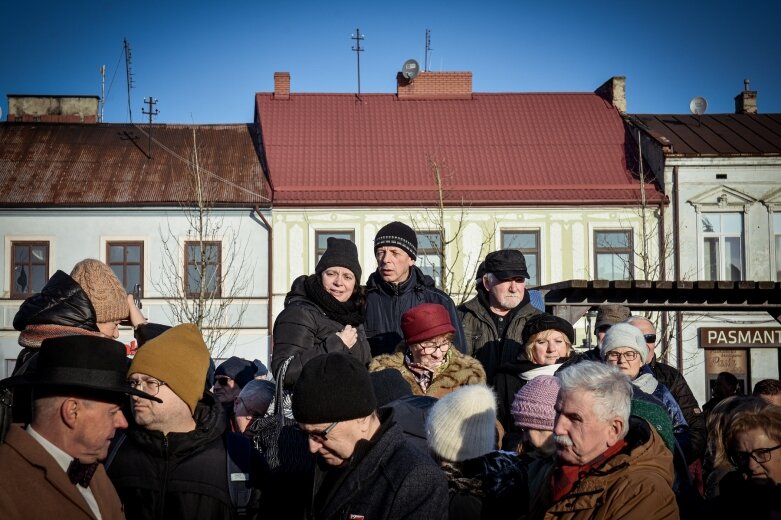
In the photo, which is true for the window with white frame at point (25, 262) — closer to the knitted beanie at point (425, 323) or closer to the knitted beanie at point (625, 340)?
the knitted beanie at point (425, 323)

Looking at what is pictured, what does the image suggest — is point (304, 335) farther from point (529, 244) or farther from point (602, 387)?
point (529, 244)

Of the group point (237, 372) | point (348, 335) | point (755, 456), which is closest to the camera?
point (755, 456)

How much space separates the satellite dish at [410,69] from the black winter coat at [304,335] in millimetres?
24336

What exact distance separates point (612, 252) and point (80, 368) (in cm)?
2350

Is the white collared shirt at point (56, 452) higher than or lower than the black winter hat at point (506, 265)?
lower

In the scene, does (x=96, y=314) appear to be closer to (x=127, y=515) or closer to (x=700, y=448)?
(x=127, y=515)

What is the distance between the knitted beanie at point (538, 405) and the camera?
422 cm

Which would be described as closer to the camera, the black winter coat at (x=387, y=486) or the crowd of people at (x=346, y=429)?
the black winter coat at (x=387, y=486)

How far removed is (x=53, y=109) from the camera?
29.8 m

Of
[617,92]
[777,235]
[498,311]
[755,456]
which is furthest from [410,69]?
[755,456]

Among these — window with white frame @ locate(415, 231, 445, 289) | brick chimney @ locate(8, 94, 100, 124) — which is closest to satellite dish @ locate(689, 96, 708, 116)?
window with white frame @ locate(415, 231, 445, 289)

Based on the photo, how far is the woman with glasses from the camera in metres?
5.22

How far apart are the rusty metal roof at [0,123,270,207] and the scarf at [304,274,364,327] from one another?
64.1ft

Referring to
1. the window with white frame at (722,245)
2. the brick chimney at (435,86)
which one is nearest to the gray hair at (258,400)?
the window with white frame at (722,245)
